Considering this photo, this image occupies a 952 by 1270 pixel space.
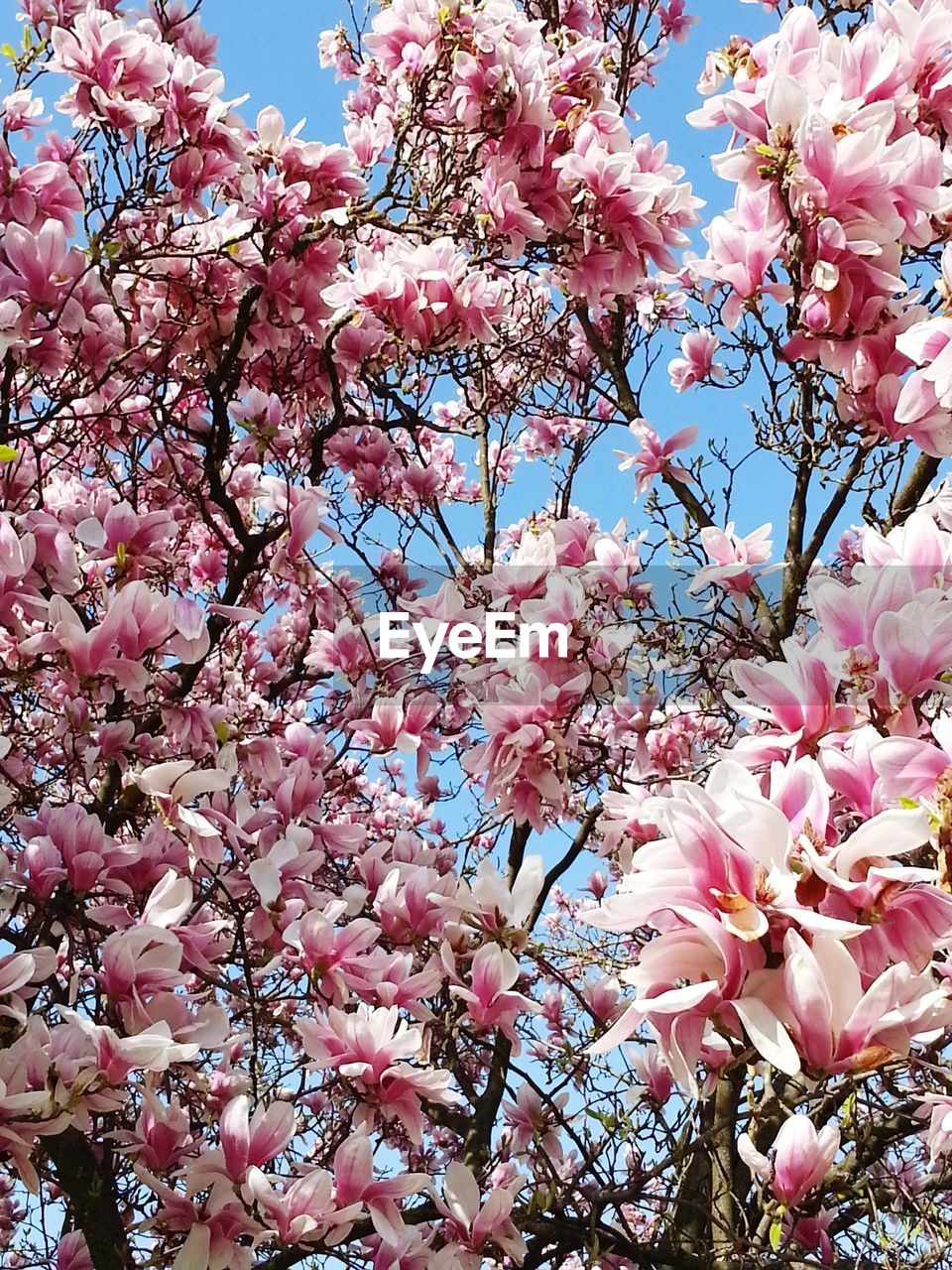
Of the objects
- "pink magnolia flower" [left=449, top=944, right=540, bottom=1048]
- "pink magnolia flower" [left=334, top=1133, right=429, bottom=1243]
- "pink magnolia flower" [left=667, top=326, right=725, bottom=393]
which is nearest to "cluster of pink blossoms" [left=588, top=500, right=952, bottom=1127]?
"pink magnolia flower" [left=334, top=1133, right=429, bottom=1243]

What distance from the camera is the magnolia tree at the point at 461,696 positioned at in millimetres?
1258

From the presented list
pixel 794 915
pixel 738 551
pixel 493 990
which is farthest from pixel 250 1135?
pixel 738 551

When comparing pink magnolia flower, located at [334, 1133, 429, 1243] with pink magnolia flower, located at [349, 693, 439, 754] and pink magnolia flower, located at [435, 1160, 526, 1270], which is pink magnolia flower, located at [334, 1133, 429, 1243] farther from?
pink magnolia flower, located at [349, 693, 439, 754]

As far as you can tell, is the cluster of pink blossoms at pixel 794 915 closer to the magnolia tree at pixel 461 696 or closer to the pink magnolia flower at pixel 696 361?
the magnolia tree at pixel 461 696

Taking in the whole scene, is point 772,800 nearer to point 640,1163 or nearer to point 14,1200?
point 640,1163

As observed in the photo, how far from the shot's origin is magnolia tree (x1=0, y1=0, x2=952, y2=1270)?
1258 millimetres

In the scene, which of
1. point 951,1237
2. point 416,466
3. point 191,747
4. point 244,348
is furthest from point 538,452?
point 951,1237

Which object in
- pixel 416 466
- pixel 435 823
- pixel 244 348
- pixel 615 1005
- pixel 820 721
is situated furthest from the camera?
pixel 435 823

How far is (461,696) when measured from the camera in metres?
3.55

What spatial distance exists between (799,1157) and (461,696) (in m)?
1.95

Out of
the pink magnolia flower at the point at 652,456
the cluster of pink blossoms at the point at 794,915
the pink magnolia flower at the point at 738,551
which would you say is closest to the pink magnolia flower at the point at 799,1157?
the cluster of pink blossoms at the point at 794,915

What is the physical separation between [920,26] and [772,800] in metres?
1.79

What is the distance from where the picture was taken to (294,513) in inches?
109

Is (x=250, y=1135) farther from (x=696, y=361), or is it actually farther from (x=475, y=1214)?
(x=696, y=361)
